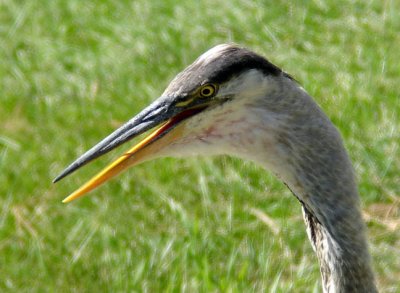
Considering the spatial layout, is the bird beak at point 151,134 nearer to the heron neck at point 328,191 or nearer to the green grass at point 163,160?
the heron neck at point 328,191

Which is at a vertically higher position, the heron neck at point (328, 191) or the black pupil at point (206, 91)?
the black pupil at point (206, 91)

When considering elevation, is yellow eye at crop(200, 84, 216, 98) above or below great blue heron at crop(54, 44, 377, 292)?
above

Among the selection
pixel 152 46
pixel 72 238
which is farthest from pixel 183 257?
pixel 152 46

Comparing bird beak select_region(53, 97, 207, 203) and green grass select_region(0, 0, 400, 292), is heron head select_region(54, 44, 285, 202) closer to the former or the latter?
bird beak select_region(53, 97, 207, 203)

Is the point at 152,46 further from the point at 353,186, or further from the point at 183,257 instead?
the point at 353,186

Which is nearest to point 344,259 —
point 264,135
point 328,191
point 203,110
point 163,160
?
point 328,191

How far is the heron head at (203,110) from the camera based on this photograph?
3443 mm

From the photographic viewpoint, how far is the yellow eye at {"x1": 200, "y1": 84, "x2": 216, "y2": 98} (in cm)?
347

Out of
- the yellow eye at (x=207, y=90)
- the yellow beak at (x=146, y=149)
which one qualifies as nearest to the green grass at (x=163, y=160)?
the yellow beak at (x=146, y=149)

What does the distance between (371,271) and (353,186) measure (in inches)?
12.4

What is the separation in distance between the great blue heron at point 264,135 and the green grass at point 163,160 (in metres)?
1.09

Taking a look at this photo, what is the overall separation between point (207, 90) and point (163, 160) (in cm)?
214

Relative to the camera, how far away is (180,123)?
3525 millimetres

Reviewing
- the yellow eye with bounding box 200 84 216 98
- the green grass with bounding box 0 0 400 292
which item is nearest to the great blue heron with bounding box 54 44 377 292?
the yellow eye with bounding box 200 84 216 98
